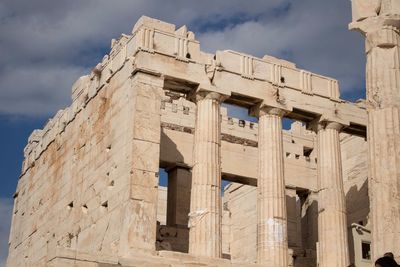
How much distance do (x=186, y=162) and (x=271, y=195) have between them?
4.96m

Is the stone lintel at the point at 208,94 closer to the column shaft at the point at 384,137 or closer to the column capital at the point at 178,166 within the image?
the column capital at the point at 178,166

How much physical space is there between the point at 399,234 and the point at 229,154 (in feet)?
50.3

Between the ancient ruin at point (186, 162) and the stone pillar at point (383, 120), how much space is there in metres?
7.00

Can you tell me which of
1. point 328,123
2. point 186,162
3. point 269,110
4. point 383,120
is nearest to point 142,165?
point 269,110

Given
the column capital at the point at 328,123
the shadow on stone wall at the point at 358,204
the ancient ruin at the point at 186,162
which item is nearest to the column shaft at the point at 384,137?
the ancient ruin at the point at 186,162

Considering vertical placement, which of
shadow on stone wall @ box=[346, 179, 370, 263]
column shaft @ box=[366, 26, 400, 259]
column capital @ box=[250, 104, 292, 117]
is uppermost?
column capital @ box=[250, 104, 292, 117]

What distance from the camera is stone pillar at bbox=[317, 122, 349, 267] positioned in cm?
2627

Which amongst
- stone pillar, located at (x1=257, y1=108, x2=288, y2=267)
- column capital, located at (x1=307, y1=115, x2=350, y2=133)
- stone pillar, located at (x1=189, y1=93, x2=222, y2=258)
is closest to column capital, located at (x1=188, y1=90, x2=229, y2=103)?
stone pillar, located at (x1=189, y1=93, x2=222, y2=258)

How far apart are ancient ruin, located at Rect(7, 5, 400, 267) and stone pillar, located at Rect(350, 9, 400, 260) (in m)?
7.00

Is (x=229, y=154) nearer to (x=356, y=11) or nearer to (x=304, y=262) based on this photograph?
(x=304, y=262)

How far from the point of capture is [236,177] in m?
30.8

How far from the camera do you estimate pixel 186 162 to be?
29.8 meters

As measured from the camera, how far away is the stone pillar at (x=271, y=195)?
83.1ft

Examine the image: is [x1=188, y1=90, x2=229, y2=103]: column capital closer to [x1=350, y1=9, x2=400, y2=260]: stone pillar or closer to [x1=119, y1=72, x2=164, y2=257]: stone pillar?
[x1=119, y1=72, x2=164, y2=257]: stone pillar
